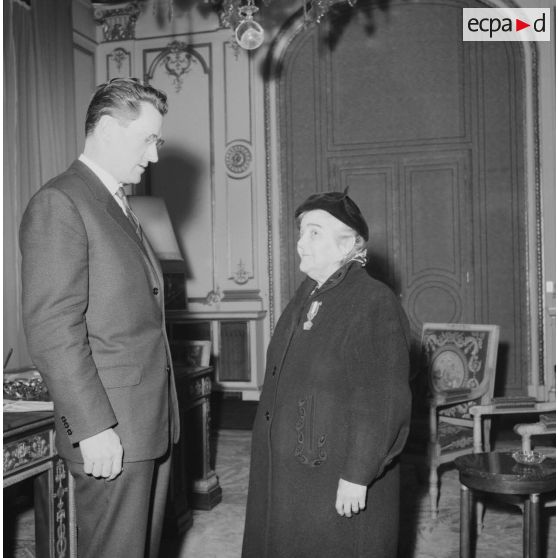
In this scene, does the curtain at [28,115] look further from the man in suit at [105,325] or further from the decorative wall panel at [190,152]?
the man in suit at [105,325]

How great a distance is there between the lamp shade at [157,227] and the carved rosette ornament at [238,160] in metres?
1.63

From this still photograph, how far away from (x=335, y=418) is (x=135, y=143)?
0.90 m

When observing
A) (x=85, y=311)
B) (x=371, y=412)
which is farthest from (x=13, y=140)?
(x=371, y=412)

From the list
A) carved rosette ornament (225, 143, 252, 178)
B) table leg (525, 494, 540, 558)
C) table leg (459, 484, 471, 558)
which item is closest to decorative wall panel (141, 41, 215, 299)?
carved rosette ornament (225, 143, 252, 178)

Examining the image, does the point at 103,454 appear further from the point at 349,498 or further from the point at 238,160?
the point at 238,160

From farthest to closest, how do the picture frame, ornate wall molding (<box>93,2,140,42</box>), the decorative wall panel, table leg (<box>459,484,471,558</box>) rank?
ornate wall molding (<box>93,2,140,42</box>)
the decorative wall panel
the picture frame
table leg (<box>459,484,471,558</box>)

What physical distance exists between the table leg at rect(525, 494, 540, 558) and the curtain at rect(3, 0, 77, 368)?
11.3 ft

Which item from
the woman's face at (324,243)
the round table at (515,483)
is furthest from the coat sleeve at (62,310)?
the round table at (515,483)

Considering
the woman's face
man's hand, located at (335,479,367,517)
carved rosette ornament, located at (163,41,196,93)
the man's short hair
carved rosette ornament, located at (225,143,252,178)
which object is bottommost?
man's hand, located at (335,479,367,517)

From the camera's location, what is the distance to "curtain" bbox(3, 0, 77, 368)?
15.3ft

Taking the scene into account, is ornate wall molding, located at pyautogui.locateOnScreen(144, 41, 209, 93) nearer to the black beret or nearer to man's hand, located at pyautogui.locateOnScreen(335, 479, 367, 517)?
the black beret

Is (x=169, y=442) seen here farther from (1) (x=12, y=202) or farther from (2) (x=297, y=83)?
(2) (x=297, y=83)

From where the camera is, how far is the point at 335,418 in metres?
1.85

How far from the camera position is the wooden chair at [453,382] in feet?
12.3
